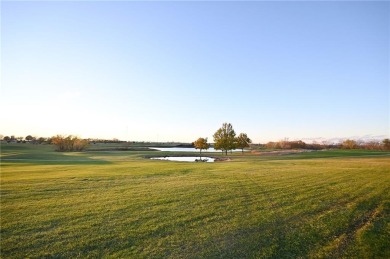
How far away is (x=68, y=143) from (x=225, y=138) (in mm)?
61666

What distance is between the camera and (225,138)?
70.4 metres

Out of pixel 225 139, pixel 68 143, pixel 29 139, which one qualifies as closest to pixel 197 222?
pixel 225 139

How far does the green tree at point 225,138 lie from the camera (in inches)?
2763

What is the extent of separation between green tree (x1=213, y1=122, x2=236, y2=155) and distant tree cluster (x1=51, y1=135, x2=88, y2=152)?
2152 inches

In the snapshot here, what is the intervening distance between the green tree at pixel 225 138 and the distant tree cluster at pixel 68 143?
54.7 m

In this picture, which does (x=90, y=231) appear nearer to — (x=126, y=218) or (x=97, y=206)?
(x=126, y=218)

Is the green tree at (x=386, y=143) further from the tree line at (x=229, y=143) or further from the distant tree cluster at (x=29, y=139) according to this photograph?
the distant tree cluster at (x=29, y=139)

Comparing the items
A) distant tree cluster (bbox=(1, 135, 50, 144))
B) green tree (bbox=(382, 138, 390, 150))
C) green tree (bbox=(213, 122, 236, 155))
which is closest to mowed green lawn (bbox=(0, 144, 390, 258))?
green tree (bbox=(213, 122, 236, 155))

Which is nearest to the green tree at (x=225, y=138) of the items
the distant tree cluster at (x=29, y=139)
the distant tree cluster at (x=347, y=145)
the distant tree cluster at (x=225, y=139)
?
the distant tree cluster at (x=225, y=139)

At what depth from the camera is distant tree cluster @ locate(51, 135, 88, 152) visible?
91875mm

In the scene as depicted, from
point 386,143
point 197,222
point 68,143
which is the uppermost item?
point 386,143

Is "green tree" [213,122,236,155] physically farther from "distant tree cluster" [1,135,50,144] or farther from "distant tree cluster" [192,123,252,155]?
"distant tree cluster" [1,135,50,144]

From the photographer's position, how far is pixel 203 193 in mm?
15250

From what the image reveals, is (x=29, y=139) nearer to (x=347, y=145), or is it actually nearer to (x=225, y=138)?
A: (x=225, y=138)
